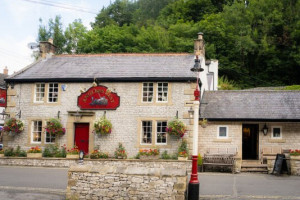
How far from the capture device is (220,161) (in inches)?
721

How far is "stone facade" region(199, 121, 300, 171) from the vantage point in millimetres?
19594

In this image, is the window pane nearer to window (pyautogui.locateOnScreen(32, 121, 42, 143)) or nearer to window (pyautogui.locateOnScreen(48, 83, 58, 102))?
window (pyautogui.locateOnScreen(48, 83, 58, 102))

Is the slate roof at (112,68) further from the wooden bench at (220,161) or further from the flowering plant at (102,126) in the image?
the wooden bench at (220,161)

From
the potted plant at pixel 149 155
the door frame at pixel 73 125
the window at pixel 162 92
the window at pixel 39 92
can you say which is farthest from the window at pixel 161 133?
the window at pixel 39 92

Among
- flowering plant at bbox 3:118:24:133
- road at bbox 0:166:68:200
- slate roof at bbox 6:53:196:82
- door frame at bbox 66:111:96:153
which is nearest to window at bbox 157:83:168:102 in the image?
slate roof at bbox 6:53:196:82

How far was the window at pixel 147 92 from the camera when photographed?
66.3ft

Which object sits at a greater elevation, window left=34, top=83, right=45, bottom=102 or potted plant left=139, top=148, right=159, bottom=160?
window left=34, top=83, right=45, bottom=102

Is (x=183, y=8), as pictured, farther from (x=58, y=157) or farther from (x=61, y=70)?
(x=58, y=157)

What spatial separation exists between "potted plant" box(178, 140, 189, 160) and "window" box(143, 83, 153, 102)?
→ 304 cm

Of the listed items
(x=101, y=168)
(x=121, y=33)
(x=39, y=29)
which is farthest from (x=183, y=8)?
(x=101, y=168)

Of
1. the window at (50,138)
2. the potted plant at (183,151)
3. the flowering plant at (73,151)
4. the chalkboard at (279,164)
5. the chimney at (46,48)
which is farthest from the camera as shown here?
the chimney at (46,48)

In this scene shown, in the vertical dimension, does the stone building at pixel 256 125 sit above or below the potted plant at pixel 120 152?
above

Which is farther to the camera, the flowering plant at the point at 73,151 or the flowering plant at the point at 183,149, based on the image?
the flowering plant at the point at 73,151

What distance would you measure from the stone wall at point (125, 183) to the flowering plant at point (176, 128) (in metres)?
8.20
